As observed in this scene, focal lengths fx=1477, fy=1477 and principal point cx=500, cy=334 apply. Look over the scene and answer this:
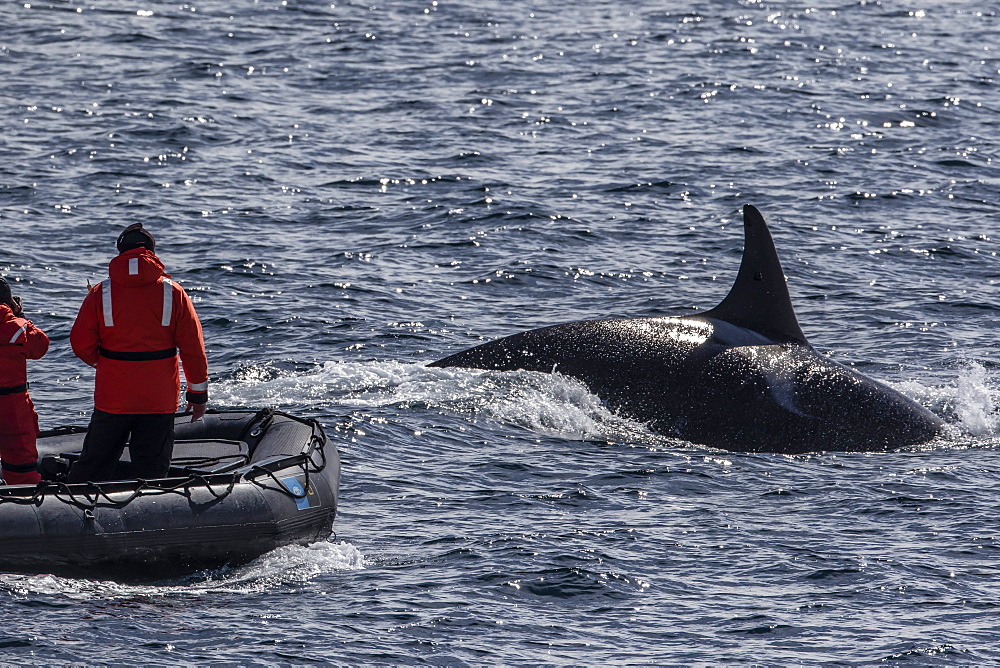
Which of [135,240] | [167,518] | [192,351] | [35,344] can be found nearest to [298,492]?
[167,518]

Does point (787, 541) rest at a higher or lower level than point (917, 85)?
lower

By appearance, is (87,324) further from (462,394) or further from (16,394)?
(462,394)

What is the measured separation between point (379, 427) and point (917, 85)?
25.4m

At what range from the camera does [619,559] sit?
11.2 meters

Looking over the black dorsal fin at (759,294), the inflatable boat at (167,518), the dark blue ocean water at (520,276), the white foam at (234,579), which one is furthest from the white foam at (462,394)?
the white foam at (234,579)

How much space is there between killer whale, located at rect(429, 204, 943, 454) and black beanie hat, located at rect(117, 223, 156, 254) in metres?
5.08

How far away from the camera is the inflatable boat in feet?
33.2

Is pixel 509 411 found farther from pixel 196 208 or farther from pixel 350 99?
pixel 350 99

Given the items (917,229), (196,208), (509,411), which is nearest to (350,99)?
(196,208)

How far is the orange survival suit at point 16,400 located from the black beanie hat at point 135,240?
103 centimetres

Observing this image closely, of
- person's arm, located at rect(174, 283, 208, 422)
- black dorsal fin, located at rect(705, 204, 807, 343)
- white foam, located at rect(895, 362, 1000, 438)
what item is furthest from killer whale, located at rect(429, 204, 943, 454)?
person's arm, located at rect(174, 283, 208, 422)

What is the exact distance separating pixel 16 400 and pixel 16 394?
0.05 m

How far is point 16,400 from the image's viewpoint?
Answer: 11.4m

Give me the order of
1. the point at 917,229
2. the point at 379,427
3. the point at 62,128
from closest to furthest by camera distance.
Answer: the point at 379,427 → the point at 917,229 → the point at 62,128
